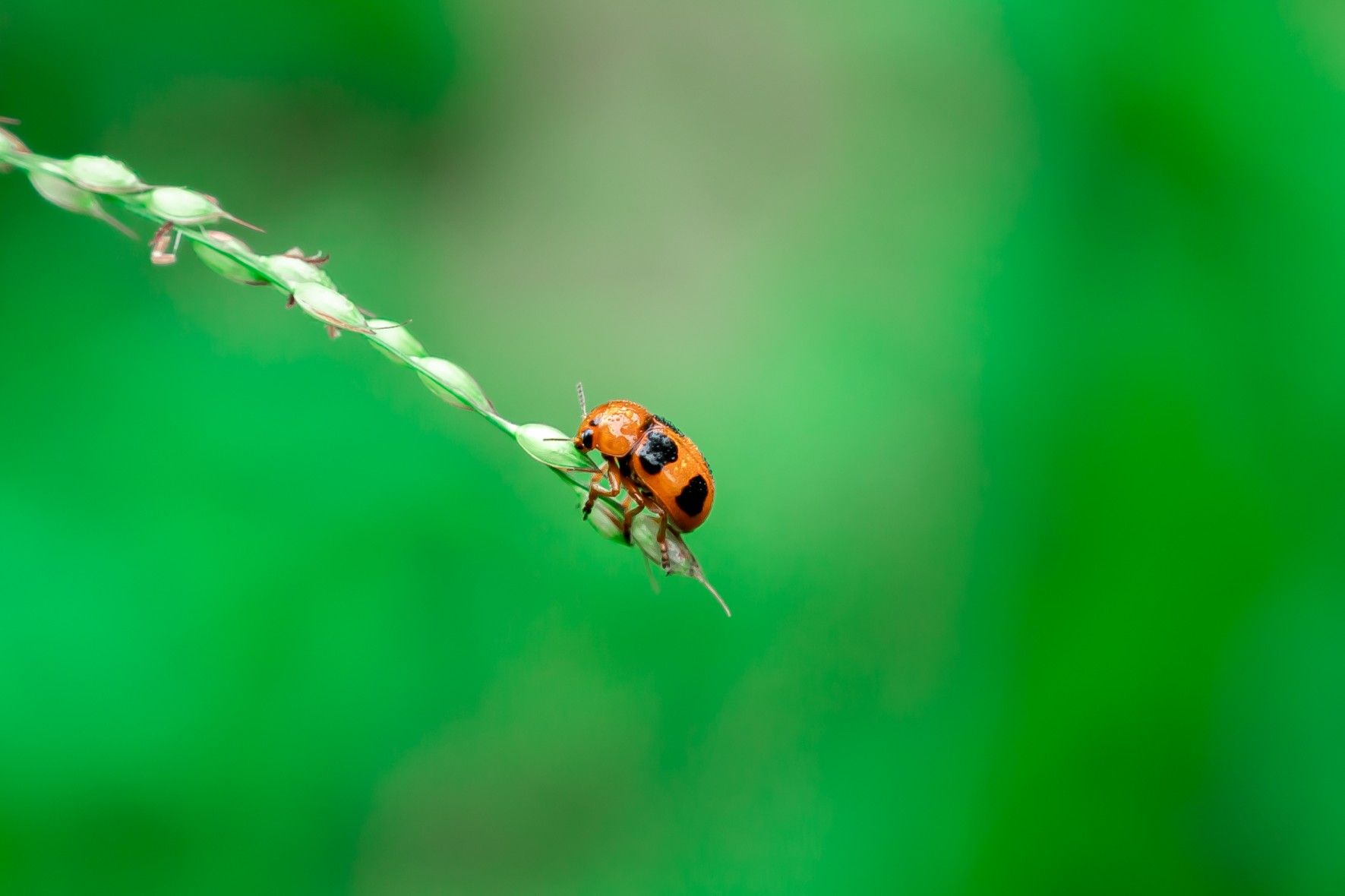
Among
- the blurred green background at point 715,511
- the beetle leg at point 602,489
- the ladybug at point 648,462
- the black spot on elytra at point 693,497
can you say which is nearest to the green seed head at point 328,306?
the beetle leg at point 602,489

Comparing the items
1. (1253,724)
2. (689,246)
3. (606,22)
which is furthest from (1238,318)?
(606,22)

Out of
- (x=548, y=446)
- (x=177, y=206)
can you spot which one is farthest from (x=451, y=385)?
(x=177, y=206)

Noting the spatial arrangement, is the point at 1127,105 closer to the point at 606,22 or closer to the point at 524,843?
the point at 606,22

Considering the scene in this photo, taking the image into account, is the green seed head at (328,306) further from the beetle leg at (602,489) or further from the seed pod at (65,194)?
the beetle leg at (602,489)

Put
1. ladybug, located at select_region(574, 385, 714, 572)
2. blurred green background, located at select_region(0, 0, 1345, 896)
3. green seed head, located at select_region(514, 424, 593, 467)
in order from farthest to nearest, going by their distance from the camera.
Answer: blurred green background, located at select_region(0, 0, 1345, 896), ladybug, located at select_region(574, 385, 714, 572), green seed head, located at select_region(514, 424, 593, 467)

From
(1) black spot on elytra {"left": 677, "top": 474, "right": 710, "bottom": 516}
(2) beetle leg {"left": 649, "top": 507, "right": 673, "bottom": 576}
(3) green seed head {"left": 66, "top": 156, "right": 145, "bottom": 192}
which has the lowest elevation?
(2) beetle leg {"left": 649, "top": 507, "right": 673, "bottom": 576}

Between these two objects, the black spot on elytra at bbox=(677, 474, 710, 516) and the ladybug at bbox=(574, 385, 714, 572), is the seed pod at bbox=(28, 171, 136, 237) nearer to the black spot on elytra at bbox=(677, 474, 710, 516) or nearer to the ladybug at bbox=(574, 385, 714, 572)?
the ladybug at bbox=(574, 385, 714, 572)

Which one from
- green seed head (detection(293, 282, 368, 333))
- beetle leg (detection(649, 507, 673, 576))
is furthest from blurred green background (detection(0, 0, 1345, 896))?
green seed head (detection(293, 282, 368, 333))
